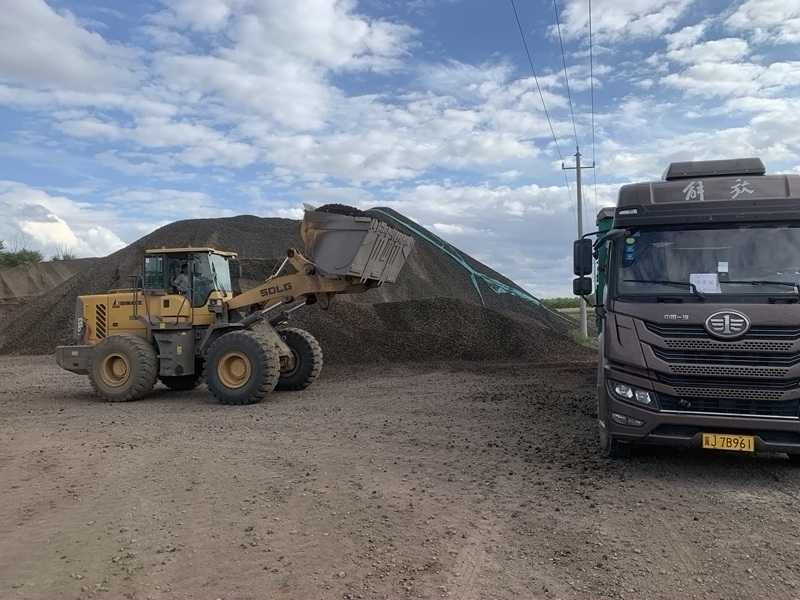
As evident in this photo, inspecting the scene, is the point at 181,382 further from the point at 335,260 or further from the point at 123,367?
the point at 335,260

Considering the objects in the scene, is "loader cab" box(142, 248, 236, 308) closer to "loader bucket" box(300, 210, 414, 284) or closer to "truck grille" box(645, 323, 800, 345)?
"loader bucket" box(300, 210, 414, 284)

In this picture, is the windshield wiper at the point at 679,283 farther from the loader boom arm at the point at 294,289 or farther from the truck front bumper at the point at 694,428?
the loader boom arm at the point at 294,289

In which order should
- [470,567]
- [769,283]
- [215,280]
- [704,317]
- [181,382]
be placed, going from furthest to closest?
[181,382], [215,280], [769,283], [704,317], [470,567]

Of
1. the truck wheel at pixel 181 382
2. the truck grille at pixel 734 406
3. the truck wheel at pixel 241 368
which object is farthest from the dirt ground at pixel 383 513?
the truck wheel at pixel 181 382

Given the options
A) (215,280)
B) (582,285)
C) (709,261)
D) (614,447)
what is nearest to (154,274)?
(215,280)

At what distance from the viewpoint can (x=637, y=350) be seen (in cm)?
600

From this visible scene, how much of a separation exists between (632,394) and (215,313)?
26.6 ft

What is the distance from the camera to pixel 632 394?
605 cm

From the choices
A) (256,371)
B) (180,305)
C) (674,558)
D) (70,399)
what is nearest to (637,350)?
(674,558)

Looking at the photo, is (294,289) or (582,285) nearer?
(582,285)

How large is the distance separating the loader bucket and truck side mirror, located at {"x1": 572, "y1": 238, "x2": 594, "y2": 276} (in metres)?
5.01

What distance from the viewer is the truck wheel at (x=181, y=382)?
13.0m

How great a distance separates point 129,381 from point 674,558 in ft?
32.0

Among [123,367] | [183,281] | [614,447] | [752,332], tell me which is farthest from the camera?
[183,281]
